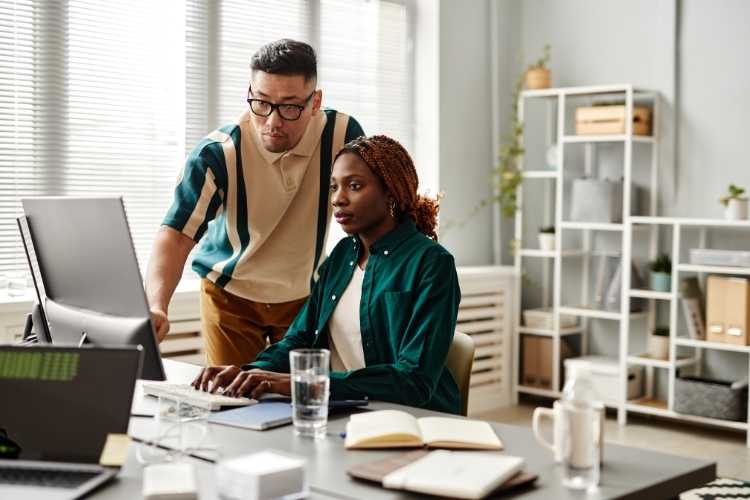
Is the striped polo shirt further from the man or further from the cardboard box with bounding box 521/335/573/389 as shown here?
the cardboard box with bounding box 521/335/573/389

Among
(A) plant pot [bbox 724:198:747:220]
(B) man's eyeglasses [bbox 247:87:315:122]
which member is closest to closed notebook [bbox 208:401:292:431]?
(B) man's eyeglasses [bbox 247:87:315:122]

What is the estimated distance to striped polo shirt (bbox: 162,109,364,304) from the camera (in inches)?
104

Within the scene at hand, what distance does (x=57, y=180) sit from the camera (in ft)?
12.2

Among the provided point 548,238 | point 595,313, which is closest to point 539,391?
point 595,313

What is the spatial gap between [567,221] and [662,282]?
675mm

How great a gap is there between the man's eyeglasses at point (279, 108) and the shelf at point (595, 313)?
2.77 metres

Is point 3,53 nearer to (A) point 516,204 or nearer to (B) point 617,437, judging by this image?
(A) point 516,204

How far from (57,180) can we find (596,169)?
9.13 feet

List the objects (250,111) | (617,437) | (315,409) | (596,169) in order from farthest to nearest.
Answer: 1. (596,169)
2. (617,437)
3. (250,111)
4. (315,409)

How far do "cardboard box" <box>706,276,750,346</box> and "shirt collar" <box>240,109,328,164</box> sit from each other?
245 centimetres

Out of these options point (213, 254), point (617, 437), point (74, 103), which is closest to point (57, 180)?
point (74, 103)

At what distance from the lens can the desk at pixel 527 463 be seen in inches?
52.6

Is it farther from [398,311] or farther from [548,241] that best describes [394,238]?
[548,241]

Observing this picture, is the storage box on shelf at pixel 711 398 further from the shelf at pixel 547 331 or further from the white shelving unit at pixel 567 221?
the shelf at pixel 547 331
